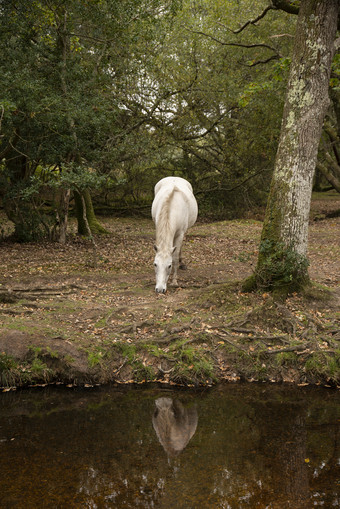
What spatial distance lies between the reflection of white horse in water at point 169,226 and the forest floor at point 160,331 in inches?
17.3

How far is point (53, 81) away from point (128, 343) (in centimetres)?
734

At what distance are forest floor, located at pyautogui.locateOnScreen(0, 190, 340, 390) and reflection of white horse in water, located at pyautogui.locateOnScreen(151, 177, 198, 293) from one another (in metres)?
0.44

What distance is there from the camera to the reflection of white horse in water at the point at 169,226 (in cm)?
887

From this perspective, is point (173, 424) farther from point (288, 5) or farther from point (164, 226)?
point (288, 5)

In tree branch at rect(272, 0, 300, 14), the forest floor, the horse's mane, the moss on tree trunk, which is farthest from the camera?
the moss on tree trunk

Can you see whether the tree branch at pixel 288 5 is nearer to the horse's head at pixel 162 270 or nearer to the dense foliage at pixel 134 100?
the dense foliage at pixel 134 100

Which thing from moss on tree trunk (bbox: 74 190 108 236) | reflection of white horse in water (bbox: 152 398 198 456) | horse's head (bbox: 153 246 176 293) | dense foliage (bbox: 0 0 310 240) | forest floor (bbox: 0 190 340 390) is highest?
dense foliage (bbox: 0 0 310 240)

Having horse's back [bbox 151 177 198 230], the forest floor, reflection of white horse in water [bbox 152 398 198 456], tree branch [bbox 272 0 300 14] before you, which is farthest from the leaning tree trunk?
reflection of white horse in water [bbox 152 398 198 456]

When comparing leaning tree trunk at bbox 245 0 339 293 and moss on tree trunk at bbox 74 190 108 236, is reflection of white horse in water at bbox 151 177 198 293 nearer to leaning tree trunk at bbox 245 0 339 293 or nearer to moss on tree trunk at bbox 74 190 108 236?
leaning tree trunk at bbox 245 0 339 293

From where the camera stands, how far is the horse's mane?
9094 mm

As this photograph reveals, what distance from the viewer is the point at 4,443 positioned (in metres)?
4.99

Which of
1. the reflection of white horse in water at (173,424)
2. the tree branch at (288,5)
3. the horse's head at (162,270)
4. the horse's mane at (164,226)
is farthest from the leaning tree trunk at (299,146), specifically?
the reflection of white horse in water at (173,424)

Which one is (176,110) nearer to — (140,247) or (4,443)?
(140,247)

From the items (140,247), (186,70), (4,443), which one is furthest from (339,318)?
(186,70)
